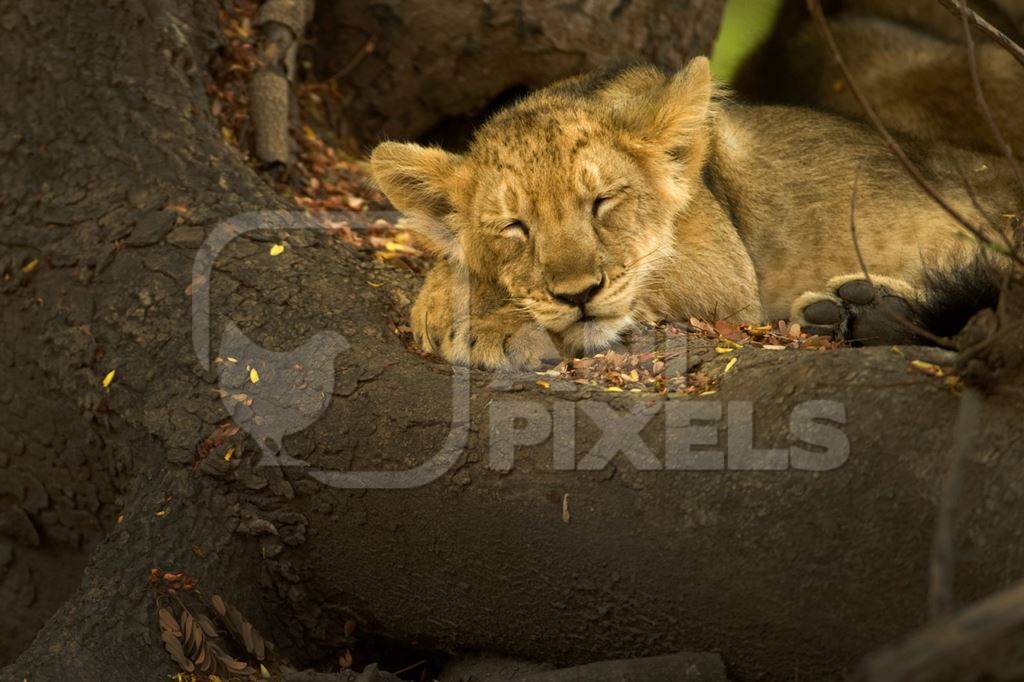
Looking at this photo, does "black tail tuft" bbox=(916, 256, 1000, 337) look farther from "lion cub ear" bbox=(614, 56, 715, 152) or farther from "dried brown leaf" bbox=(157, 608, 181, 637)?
"dried brown leaf" bbox=(157, 608, 181, 637)

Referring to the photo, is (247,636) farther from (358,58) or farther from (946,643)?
(358,58)

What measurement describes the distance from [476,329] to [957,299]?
4.00ft

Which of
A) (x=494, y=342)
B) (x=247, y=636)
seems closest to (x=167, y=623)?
(x=247, y=636)

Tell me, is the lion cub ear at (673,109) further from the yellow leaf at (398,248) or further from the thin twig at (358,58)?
the thin twig at (358,58)

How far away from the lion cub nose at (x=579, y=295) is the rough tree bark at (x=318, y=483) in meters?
0.33

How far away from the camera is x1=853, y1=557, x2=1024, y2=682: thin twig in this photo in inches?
49.1

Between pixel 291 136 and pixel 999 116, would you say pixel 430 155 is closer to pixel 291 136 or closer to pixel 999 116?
pixel 291 136

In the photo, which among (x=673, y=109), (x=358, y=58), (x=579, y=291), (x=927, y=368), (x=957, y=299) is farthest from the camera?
(x=358, y=58)

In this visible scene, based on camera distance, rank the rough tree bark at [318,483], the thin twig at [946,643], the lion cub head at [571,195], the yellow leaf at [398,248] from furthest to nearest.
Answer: the yellow leaf at [398,248], the lion cub head at [571,195], the rough tree bark at [318,483], the thin twig at [946,643]

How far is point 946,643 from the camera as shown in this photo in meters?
1.26

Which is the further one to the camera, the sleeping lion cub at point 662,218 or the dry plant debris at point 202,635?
the sleeping lion cub at point 662,218

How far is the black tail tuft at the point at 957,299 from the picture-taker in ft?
8.32

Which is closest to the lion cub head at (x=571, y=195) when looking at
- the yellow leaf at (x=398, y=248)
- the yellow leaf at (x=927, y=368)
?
the yellow leaf at (x=398, y=248)

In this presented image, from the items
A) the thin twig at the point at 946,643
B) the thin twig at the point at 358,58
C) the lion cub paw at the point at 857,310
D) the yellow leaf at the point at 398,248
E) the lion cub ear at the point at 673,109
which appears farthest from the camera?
the thin twig at the point at 358,58
